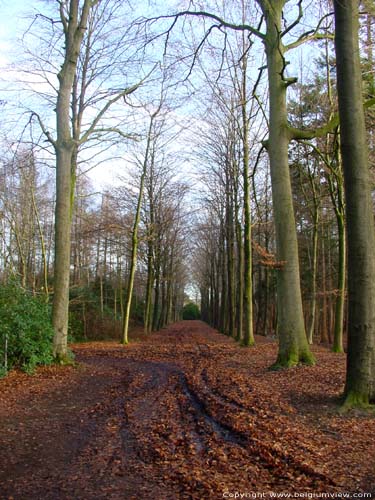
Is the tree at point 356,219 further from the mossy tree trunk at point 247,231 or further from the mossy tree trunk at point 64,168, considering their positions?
the mossy tree trunk at point 247,231

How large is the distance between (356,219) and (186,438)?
→ 4.08 m

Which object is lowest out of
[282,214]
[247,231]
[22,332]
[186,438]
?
[186,438]

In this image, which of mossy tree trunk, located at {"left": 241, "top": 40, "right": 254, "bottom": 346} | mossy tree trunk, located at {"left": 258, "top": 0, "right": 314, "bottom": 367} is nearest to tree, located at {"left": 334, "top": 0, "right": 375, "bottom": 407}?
mossy tree trunk, located at {"left": 258, "top": 0, "right": 314, "bottom": 367}

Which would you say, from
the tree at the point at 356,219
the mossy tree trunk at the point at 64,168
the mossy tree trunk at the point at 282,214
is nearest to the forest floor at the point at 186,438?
the tree at the point at 356,219

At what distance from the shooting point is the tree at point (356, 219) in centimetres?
666

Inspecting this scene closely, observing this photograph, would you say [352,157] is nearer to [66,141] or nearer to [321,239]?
[66,141]

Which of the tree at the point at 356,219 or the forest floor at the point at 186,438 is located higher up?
the tree at the point at 356,219

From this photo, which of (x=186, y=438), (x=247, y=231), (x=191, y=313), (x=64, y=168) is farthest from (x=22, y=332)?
(x=191, y=313)

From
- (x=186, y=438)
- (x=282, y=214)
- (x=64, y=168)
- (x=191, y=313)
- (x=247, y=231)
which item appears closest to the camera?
(x=186, y=438)

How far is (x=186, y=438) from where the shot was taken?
5.76 metres

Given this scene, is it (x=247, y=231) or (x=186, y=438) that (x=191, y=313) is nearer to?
(x=247, y=231)

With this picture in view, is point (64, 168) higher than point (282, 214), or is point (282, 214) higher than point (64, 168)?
point (64, 168)

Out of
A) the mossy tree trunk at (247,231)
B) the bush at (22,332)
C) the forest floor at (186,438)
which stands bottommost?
the forest floor at (186,438)

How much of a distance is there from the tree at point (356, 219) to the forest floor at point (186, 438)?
657mm
